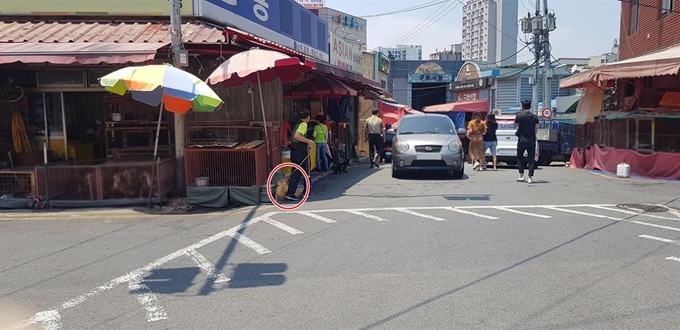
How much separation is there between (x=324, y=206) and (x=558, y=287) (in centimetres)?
502

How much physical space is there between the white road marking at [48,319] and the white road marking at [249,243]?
7.97 feet

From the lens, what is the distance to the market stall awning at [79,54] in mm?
8930

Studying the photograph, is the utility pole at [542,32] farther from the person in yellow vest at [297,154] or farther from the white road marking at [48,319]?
the white road marking at [48,319]

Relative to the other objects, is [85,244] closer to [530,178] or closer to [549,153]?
[530,178]

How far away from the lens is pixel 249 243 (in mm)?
6891

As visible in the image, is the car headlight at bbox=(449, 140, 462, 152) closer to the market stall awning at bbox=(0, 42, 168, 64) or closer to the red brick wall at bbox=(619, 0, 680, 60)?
the market stall awning at bbox=(0, 42, 168, 64)

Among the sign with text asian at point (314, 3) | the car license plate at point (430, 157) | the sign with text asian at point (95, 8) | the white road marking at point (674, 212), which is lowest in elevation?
the white road marking at point (674, 212)

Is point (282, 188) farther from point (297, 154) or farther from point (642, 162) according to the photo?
point (642, 162)

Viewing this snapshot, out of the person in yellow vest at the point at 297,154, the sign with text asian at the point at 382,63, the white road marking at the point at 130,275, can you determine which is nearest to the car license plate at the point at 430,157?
the person in yellow vest at the point at 297,154

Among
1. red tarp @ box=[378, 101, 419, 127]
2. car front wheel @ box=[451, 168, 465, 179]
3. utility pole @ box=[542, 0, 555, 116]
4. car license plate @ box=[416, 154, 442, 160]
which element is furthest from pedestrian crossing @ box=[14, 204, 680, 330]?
utility pole @ box=[542, 0, 555, 116]

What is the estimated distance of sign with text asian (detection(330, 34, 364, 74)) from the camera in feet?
73.8

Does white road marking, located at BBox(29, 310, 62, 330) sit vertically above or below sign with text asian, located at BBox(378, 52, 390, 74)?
below

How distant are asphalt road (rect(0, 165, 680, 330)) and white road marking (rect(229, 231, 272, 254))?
0.01 m

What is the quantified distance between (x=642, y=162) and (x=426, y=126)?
533cm
